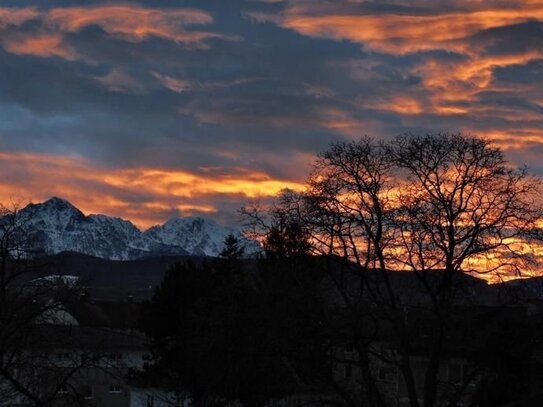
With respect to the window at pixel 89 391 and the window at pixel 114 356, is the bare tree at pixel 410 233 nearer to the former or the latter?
the window at pixel 114 356

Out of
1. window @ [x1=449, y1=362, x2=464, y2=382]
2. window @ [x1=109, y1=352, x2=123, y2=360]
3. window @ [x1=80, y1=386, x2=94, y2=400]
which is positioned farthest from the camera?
window @ [x1=80, y1=386, x2=94, y2=400]

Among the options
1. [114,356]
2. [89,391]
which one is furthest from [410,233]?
[89,391]

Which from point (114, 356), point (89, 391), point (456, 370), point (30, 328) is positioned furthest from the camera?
point (89, 391)

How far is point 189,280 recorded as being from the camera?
194ft

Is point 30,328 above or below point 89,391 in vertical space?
above

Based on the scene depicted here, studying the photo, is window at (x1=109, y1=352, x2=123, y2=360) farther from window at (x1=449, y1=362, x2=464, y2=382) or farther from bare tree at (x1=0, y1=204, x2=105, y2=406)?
window at (x1=449, y1=362, x2=464, y2=382)

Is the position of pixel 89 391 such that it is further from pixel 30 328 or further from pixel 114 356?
pixel 30 328

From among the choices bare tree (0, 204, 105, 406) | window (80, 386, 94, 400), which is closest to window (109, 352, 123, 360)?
bare tree (0, 204, 105, 406)

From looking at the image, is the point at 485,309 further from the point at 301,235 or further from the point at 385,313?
the point at 301,235

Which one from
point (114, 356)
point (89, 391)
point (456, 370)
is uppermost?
point (114, 356)

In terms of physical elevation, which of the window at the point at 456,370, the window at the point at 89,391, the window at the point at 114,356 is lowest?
the window at the point at 89,391

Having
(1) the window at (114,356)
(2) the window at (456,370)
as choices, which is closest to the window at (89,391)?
(1) the window at (114,356)

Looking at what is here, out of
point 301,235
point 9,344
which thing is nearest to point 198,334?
point 301,235

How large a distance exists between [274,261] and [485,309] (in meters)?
8.21
